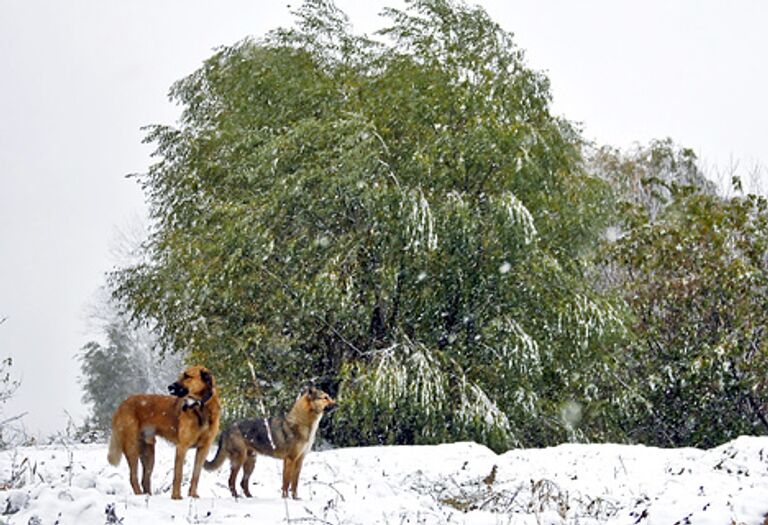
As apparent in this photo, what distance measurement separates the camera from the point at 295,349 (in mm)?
14617

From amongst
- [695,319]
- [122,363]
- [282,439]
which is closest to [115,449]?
[282,439]

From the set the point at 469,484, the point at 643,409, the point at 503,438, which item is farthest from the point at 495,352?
the point at 469,484

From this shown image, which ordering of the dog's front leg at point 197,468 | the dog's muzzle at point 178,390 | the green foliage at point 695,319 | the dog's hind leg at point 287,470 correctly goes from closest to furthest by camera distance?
the dog's muzzle at point 178,390 < the dog's front leg at point 197,468 < the dog's hind leg at point 287,470 < the green foliage at point 695,319

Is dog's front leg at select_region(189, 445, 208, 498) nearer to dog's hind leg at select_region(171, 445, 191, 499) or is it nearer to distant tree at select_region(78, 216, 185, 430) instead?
dog's hind leg at select_region(171, 445, 191, 499)

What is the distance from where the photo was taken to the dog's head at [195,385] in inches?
256

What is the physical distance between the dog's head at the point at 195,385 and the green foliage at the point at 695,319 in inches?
427

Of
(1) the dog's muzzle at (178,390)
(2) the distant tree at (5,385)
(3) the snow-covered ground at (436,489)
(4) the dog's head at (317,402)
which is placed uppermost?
(2) the distant tree at (5,385)

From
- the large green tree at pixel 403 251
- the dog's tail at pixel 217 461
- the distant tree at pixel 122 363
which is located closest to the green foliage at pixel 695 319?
the large green tree at pixel 403 251

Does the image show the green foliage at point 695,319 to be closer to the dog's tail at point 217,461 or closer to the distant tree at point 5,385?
the dog's tail at point 217,461

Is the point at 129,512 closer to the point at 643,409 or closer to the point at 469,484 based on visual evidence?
the point at 469,484

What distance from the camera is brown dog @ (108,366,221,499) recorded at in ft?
21.6

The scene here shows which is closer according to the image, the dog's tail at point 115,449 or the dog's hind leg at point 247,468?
the dog's tail at point 115,449

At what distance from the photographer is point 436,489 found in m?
8.66

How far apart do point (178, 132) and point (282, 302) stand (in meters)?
5.46
